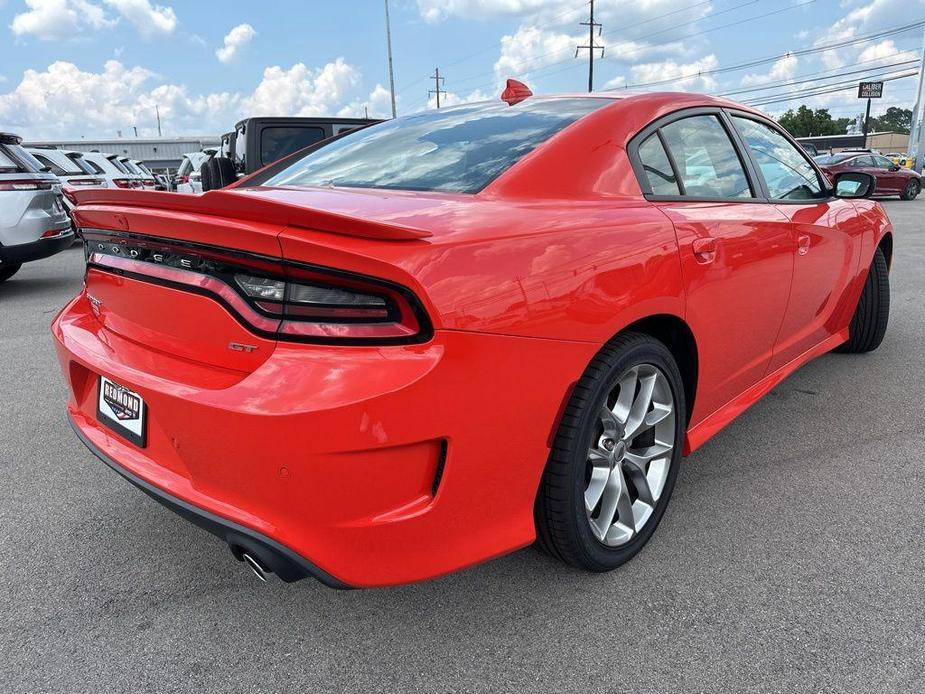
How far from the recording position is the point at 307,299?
157cm

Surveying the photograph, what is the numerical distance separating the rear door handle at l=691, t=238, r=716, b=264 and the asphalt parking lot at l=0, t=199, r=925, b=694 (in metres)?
0.94

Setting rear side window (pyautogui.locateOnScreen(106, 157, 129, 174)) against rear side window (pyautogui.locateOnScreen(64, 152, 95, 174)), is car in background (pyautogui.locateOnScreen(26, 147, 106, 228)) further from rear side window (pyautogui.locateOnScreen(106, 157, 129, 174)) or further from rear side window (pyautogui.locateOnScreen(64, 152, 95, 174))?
rear side window (pyautogui.locateOnScreen(106, 157, 129, 174))

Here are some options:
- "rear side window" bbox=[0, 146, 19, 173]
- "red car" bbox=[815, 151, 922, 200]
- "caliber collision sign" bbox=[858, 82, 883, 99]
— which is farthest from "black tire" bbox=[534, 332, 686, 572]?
"caliber collision sign" bbox=[858, 82, 883, 99]

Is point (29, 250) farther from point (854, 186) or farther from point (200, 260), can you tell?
point (854, 186)

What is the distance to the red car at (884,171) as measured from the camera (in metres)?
20.5

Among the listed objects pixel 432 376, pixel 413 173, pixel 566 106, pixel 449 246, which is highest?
pixel 566 106

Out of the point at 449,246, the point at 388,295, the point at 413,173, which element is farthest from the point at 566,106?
the point at 388,295

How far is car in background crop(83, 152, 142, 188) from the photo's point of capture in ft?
42.6

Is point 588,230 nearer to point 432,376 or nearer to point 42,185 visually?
point 432,376

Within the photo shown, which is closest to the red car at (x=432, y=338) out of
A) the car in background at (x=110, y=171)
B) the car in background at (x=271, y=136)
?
the car in background at (x=271, y=136)

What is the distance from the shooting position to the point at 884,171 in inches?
810

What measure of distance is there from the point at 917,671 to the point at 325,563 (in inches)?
59.0

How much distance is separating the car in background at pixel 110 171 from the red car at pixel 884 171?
60.1 ft

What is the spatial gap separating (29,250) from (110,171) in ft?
23.3
